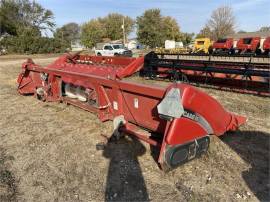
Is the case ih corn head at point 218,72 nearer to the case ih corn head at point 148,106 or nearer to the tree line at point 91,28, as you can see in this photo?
the case ih corn head at point 148,106

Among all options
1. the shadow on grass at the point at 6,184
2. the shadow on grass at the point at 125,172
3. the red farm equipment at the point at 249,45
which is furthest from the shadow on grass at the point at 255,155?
the red farm equipment at the point at 249,45

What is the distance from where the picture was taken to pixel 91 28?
203ft

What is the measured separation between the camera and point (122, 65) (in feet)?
19.5

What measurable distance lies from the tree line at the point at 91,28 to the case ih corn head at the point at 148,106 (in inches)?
1581

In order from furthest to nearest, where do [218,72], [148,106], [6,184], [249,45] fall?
1. [249,45]
2. [218,72]
3. [148,106]
4. [6,184]

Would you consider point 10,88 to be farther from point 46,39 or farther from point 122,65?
point 46,39

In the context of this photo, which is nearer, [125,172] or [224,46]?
[125,172]

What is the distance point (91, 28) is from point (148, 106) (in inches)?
2387

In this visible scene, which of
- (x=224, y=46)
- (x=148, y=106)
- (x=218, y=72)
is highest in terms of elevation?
(x=224, y=46)

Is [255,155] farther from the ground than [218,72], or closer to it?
closer to it

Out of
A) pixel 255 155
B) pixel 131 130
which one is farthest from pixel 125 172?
pixel 255 155

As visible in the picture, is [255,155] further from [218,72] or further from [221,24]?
[221,24]

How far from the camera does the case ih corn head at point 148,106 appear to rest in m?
3.12

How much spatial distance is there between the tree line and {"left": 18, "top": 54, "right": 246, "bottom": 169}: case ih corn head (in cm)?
4015
